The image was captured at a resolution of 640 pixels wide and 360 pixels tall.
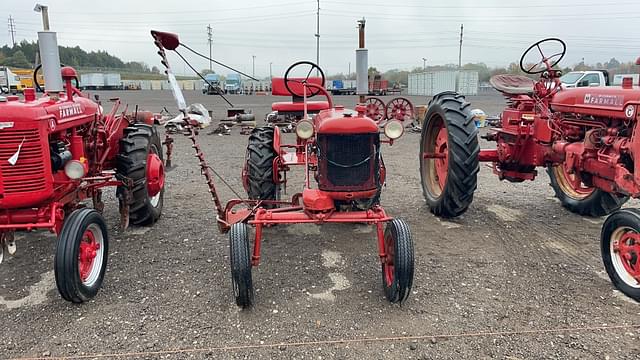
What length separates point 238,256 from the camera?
9.87 feet

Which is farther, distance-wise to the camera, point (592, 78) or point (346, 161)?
point (592, 78)

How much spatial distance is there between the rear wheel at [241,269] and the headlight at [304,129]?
1.01 metres

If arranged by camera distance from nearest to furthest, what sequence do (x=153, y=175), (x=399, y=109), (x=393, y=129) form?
1. (x=393, y=129)
2. (x=153, y=175)
3. (x=399, y=109)

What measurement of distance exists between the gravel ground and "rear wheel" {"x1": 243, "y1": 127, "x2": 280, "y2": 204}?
43 cm

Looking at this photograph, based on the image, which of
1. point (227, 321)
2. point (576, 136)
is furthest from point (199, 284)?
point (576, 136)

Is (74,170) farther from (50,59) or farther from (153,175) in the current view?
(50,59)

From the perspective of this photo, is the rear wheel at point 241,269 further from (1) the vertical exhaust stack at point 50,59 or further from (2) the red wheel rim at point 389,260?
(1) the vertical exhaust stack at point 50,59

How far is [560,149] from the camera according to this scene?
14.1ft

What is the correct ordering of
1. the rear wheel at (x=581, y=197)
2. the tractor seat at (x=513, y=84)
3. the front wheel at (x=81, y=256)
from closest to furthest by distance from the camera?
the front wheel at (x=81, y=256) → the rear wheel at (x=581, y=197) → the tractor seat at (x=513, y=84)

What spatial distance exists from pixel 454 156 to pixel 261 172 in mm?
1857

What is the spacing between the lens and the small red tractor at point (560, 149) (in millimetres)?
3420

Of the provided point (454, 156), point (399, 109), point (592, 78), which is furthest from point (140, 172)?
point (592, 78)

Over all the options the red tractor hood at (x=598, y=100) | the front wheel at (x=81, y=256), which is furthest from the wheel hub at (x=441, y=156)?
the front wheel at (x=81, y=256)

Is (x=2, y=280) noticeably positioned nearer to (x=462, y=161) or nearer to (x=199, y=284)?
(x=199, y=284)
